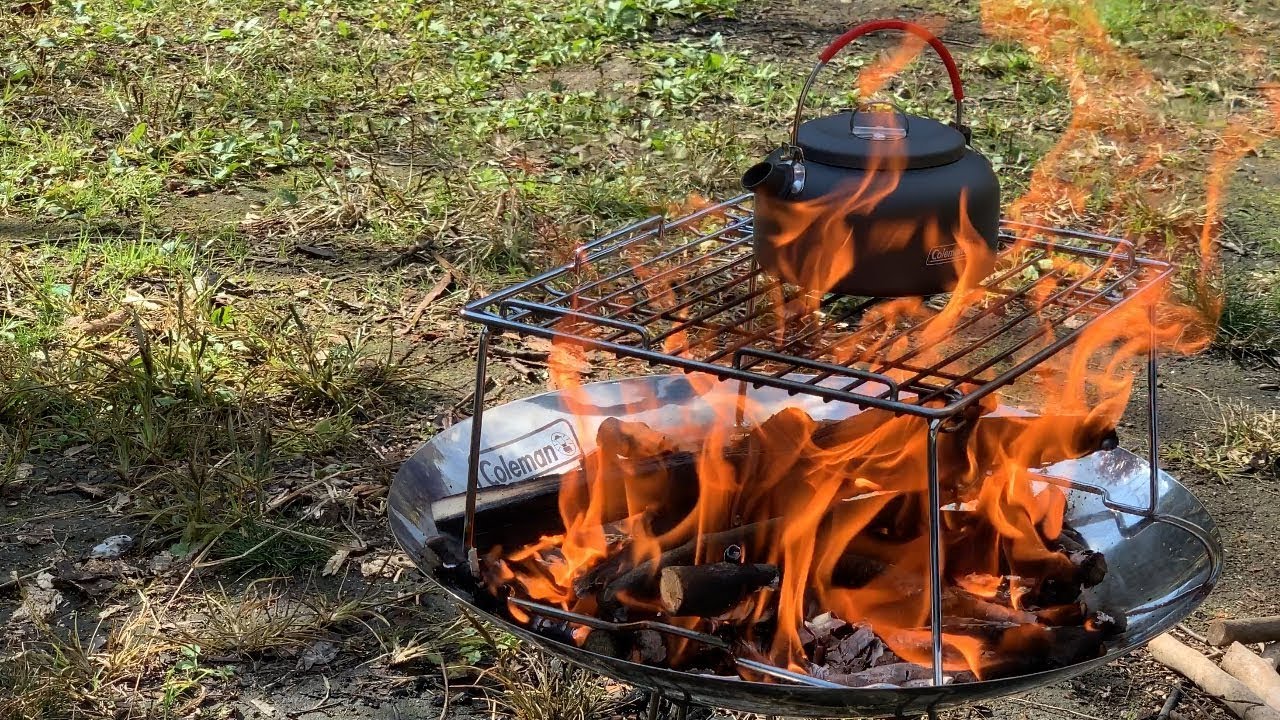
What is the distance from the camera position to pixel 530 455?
2859 mm

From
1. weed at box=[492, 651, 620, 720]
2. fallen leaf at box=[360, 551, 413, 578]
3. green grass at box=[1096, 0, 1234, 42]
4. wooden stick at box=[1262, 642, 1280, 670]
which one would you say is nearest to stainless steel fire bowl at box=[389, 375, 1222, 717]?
weed at box=[492, 651, 620, 720]

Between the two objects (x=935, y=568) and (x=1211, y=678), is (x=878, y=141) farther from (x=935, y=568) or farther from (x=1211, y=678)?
(x=1211, y=678)

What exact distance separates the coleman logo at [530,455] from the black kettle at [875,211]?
2.55 feet

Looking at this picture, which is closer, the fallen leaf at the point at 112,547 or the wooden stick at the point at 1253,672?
the wooden stick at the point at 1253,672

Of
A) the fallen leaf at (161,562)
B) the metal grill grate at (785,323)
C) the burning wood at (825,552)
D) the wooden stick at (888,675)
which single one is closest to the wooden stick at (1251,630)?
the burning wood at (825,552)

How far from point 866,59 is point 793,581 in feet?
17.5

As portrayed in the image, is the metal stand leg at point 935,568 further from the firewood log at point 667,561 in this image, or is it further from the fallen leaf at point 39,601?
the fallen leaf at point 39,601

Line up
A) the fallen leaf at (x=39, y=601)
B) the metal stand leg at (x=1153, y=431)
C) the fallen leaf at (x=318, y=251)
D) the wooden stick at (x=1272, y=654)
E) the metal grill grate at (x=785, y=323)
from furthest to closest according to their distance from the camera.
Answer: the fallen leaf at (x=318, y=251)
the fallen leaf at (x=39, y=601)
the wooden stick at (x=1272, y=654)
the metal stand leg at (x=1153, y=431)
the metal grill grate at (x=785, y=323)

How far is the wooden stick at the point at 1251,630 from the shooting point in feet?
9.55

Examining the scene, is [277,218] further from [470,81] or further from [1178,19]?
[1178,19]

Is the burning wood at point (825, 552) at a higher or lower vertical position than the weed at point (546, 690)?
higher

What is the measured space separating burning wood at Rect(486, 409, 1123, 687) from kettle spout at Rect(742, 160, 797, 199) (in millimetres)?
479

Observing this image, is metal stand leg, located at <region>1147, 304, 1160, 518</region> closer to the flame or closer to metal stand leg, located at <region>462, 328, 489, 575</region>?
the flame

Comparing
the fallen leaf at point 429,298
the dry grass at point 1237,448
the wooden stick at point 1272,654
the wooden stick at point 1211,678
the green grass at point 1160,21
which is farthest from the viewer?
the green grass at point 1160,21
